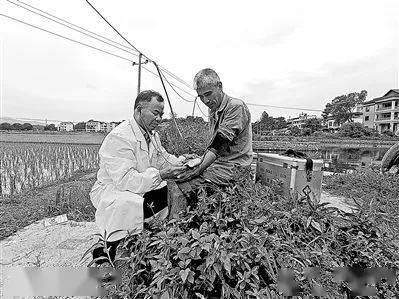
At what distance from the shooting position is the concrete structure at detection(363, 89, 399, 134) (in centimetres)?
4722

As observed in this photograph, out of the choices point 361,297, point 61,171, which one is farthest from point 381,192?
point 61,171

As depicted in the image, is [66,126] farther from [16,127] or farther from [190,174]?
[190,174]

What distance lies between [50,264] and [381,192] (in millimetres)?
6323

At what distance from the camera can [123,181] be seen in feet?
6.50

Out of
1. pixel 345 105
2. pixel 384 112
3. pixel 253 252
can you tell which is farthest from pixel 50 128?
pixel 384 112

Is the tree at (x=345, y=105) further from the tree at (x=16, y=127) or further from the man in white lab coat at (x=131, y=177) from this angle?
the man in white lab coat at (x=131, y=177)

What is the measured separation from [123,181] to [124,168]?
0.31 feet

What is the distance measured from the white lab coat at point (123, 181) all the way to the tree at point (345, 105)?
58293mm

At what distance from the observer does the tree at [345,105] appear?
53.1 metres

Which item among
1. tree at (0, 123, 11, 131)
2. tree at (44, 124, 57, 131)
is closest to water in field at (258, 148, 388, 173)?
tree at (44, 124, 57, 131)

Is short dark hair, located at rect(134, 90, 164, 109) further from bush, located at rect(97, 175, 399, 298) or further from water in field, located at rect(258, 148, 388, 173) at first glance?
water in field, located at rect(258, 148, 388, 173)

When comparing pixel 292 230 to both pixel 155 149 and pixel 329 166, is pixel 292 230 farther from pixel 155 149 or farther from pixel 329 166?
pixel 329 166

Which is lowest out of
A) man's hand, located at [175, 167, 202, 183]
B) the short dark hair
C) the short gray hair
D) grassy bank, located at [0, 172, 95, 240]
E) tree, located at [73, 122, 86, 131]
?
grassy bank, located at [0, 172, 95, 240]

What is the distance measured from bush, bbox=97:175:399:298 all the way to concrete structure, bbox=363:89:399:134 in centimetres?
5358
